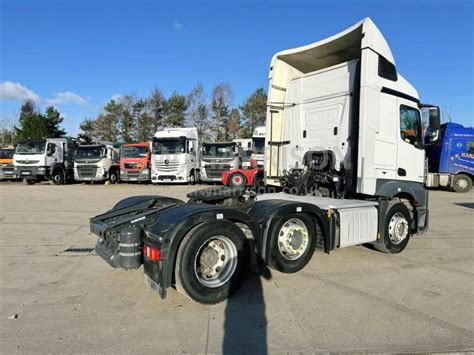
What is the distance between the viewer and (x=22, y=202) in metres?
12.4

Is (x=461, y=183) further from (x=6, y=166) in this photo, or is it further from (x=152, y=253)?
(x=6, y=166)

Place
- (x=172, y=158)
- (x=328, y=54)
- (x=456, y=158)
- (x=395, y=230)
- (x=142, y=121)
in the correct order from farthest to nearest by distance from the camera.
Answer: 1. (x=142, y=121)
2. (x=172, y=158)
3. (x=456, y=158)
4. (x=328, y=54)
5. (x=395, y=230)

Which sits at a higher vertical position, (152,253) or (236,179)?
(236,179)

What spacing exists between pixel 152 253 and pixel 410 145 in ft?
16.8

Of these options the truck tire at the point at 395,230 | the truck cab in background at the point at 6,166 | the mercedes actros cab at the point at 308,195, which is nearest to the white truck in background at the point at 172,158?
the truck cab in background at the point at 6,166

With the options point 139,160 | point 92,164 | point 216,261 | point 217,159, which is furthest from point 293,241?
point 92,164

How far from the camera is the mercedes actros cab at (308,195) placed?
12.5 feet

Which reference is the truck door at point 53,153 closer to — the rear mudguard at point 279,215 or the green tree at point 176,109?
the rear mudguard at point 279,215

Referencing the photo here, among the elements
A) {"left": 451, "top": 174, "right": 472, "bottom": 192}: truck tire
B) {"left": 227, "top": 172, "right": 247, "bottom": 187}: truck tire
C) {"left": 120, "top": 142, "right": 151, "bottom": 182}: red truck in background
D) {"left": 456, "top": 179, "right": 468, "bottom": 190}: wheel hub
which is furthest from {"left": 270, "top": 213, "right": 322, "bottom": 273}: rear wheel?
{"left": 120, "top": 142, "right": 151, "bottom": 182}: red truck in background

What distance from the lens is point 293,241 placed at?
477 cm

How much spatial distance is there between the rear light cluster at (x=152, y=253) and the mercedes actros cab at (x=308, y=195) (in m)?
0.01

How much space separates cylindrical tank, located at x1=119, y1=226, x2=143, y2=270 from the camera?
3812 mm

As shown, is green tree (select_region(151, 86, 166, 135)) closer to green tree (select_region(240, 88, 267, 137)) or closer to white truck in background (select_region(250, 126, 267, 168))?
green tree (select_region(240, 88, 267, 137))

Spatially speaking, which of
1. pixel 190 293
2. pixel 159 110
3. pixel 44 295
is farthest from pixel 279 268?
pixel 159 110
